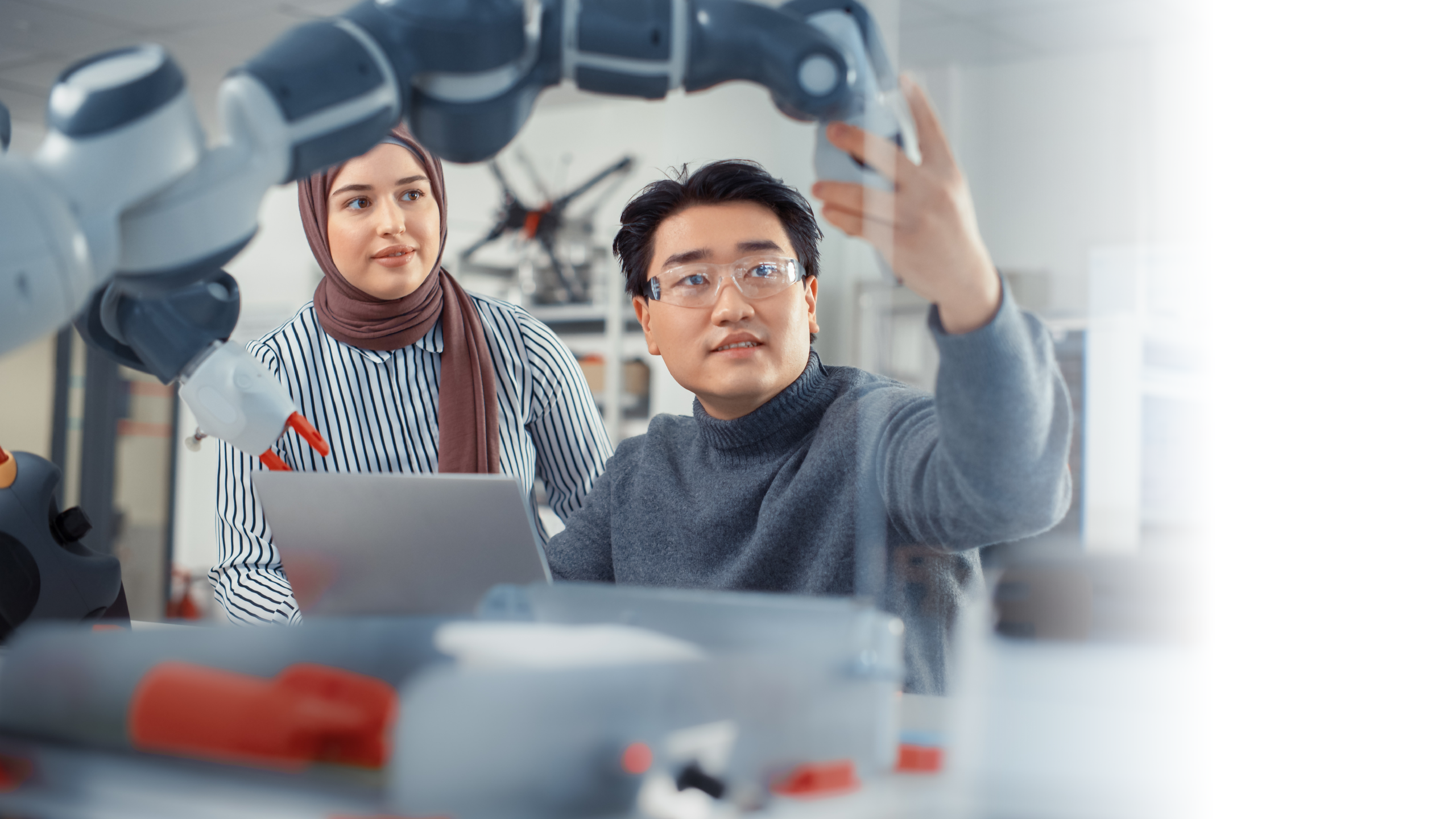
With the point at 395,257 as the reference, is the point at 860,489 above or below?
below

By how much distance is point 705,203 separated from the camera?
1.09 metres

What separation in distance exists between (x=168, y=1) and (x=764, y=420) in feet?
9.03

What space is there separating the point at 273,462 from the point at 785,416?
1.49 ft

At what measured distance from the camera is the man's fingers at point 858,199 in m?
0.58

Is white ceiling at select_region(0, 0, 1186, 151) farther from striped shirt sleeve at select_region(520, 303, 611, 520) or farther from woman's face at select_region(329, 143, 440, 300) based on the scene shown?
striped shirt sleeve at select_region(520, 303, 611, 520)

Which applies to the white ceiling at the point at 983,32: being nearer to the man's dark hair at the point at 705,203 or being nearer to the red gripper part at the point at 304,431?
the red gripper part at the point at 304,431

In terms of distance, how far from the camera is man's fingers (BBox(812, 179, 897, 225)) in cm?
58

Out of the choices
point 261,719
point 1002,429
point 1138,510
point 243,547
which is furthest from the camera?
point 243,547

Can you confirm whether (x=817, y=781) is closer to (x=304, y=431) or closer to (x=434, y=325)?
(x=304, y=431)

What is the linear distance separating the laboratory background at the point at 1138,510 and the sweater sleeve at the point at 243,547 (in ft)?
2.35

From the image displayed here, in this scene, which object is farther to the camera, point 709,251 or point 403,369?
point 403,369

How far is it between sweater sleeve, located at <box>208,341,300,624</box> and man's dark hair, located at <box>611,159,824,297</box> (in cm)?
41

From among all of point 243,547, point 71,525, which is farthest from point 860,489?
point 243,547

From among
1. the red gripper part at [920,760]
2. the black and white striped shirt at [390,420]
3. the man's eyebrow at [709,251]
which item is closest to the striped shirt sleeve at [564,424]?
the black and white striped shirt at [390,420]
